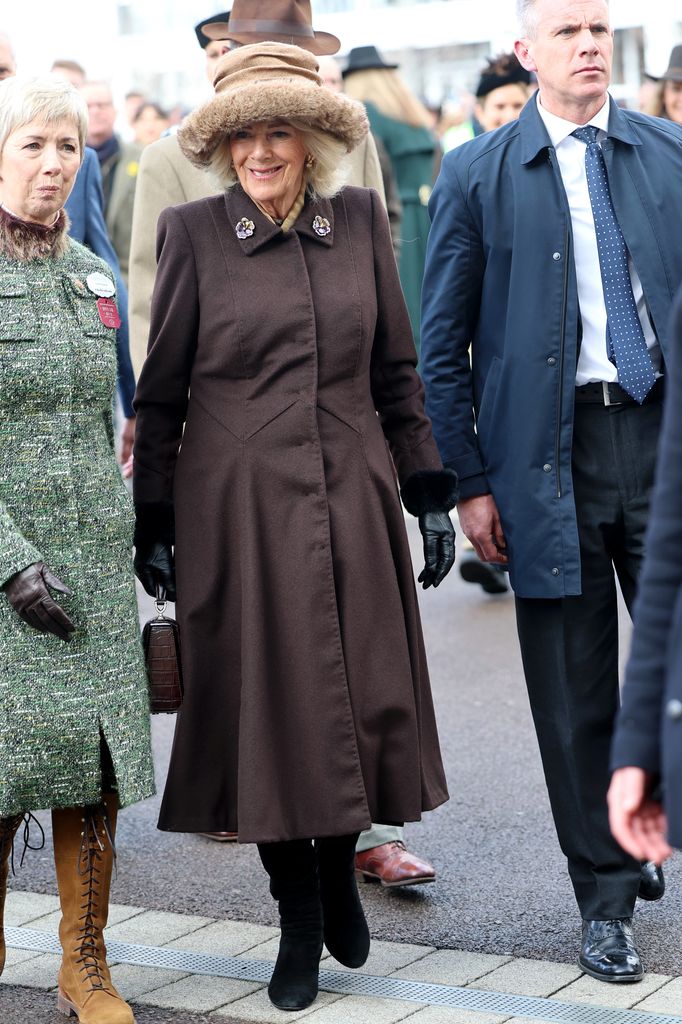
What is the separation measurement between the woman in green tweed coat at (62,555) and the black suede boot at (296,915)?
1.18ft

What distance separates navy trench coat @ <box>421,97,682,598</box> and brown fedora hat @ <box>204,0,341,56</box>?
3.94 feet

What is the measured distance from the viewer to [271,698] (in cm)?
407

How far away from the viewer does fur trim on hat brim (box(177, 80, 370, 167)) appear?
4027 mm

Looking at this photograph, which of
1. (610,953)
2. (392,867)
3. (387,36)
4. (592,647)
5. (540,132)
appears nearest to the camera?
(610,953)

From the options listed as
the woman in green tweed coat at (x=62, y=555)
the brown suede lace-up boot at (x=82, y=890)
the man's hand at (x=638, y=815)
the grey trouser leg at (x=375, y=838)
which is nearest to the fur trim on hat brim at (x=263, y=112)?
the woman in green tweed coat at (x=62, y=555)

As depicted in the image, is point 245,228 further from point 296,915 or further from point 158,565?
point 296,915

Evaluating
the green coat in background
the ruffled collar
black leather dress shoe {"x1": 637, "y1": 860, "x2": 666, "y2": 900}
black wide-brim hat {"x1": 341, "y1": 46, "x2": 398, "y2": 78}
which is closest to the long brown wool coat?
the ruffled collar

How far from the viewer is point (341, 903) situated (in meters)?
4.24

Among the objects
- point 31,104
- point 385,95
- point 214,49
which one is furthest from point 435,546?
point 385,95

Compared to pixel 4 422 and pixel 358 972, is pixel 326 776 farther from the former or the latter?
pixel 4 422

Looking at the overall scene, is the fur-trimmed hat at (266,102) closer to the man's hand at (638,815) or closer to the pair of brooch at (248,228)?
the pair of brooch at (248,228)

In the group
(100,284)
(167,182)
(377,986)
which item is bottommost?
(377,986)

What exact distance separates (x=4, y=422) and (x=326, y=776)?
1093 millimetres

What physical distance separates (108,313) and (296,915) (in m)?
1.50
